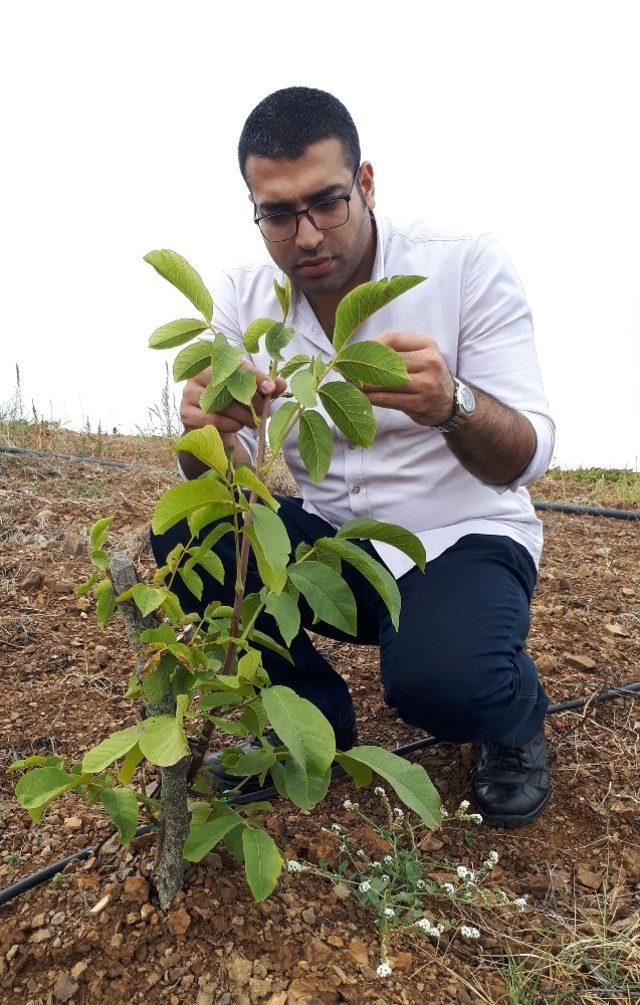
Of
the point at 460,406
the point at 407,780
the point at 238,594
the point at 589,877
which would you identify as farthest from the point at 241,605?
the point at 589,877

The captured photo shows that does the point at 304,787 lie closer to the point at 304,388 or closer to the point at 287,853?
the point at 287,853

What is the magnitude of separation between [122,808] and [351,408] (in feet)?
2.20

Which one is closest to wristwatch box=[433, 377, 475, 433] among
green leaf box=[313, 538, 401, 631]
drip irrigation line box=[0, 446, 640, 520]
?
green leaf box=[313, 538, 401, 631]

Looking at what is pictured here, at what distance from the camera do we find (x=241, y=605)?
4.34 feet

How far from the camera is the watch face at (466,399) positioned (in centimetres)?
159

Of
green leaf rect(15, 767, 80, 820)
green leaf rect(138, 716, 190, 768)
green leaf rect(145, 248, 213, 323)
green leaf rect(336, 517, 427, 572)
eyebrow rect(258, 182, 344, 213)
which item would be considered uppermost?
eyebrow rect(258, 182, 344, 213)

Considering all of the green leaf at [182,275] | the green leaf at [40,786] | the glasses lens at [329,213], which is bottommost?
the green leaf at [40,786]

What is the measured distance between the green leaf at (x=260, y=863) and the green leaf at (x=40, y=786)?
261mm

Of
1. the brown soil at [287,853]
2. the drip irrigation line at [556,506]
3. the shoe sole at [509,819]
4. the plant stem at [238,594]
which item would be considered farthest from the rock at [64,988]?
the drip irrigation line at [556,506]

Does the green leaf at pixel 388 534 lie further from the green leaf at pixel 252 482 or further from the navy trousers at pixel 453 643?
the navy trousers at pixel 453 643

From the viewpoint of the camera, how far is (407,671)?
1.79m

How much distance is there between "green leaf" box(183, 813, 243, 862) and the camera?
1268 millimetres

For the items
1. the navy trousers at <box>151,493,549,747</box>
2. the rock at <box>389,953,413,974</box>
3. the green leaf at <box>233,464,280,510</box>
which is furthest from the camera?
the navy trousers at <box>151,493,549,747</box>

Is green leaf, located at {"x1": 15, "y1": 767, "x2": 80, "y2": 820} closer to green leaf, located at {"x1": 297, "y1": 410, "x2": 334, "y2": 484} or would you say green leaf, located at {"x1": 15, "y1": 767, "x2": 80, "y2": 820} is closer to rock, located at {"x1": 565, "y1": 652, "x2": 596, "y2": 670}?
green leaf, located at {"x1": 297, "y1": 410, "x2": 334, "y2": 484}
